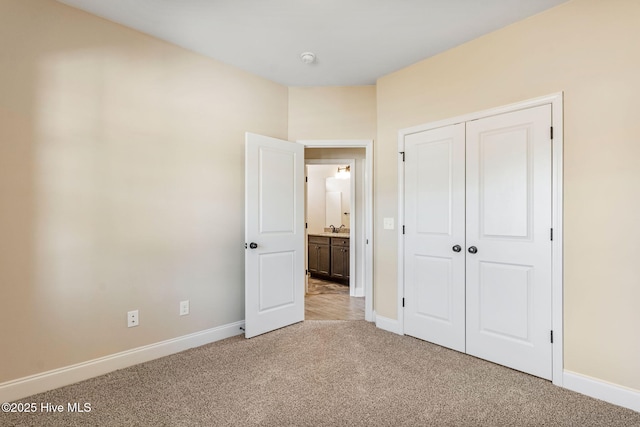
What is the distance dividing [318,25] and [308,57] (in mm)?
494

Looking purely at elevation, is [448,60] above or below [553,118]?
above

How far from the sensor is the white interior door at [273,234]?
126 inches

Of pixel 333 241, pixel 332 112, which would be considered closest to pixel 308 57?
pixel 332 112

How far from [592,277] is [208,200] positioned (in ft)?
10.00

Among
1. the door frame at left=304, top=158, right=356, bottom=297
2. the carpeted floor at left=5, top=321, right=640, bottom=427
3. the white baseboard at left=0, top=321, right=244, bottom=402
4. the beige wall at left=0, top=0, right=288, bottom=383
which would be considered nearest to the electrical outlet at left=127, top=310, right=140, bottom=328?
the beige wall at left=0, top=0, right=288, bottom=383

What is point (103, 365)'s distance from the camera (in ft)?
8.09

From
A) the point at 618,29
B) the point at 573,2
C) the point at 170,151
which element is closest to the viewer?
the point at 618,29

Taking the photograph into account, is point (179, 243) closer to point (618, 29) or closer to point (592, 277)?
point (592, 277)

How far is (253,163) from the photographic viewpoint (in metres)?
3.24

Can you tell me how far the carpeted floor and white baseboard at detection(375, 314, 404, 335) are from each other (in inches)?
15.4

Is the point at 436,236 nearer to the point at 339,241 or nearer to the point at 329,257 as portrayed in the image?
the point at 339,241

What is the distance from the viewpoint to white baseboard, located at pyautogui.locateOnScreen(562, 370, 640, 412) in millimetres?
2010

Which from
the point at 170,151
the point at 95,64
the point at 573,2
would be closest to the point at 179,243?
the point at 170,151

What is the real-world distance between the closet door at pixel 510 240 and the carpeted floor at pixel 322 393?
231 millimetres
